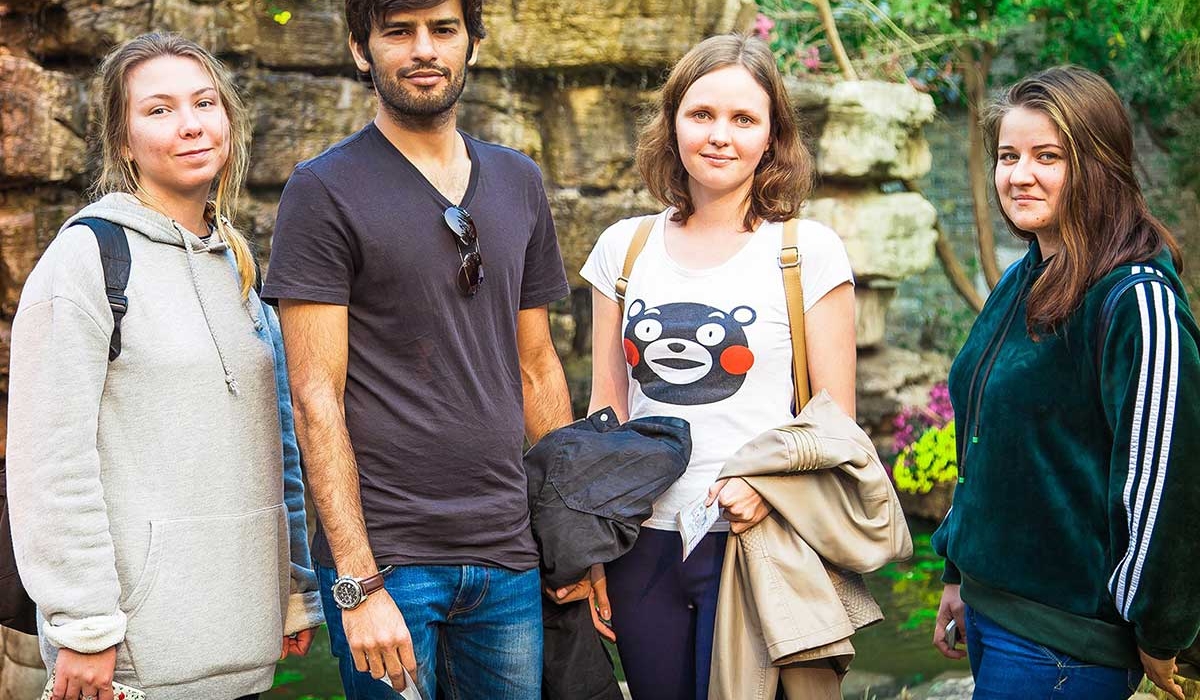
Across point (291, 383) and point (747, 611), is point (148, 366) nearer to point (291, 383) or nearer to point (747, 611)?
point (291, 383)

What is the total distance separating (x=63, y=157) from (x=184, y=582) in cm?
380

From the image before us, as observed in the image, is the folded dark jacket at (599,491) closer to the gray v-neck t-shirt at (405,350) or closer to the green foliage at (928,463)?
the gray v-neck t-shirt at (405,350)

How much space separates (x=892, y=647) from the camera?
554 cm

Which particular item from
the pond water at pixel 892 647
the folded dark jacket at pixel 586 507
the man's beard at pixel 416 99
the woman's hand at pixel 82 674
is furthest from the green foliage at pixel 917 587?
the woman's hand at pixel 82 674

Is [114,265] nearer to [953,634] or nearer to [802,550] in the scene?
[802,550]

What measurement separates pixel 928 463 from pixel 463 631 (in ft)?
16.6

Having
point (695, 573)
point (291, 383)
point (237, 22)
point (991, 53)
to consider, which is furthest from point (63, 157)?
point (991, 53)

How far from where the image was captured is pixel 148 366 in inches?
81.4

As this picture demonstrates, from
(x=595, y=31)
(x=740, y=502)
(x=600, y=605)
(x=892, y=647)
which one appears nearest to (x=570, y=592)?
(x=600, y=605)

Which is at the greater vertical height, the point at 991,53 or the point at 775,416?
the point at 991,53

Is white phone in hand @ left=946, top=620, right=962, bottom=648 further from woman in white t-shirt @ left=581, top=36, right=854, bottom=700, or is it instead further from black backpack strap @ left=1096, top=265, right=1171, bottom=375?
black backpack strap @ left=1096, top=265, right=1171, bottom=375

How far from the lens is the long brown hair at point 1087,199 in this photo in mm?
2092

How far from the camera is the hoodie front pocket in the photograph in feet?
Result: 6.75

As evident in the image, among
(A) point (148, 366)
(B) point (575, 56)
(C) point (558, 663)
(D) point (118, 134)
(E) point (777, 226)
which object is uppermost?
(B) point (575, 56)
